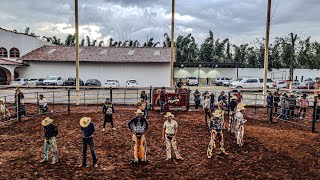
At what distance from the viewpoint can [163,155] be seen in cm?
972

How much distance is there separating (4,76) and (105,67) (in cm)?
1561

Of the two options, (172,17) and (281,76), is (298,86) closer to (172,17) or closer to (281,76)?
(281,76)

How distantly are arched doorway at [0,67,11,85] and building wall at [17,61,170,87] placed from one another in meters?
1.72

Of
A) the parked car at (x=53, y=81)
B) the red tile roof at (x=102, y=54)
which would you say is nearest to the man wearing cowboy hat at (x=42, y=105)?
the parked car at (x=53, y=81)

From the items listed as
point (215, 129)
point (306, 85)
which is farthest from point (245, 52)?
point (215, 129)

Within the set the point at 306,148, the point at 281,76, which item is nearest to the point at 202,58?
the point at 281,76

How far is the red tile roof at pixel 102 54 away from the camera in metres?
42.6

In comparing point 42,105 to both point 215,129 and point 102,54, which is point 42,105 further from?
point 102,54

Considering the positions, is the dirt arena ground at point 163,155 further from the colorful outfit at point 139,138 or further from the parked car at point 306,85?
the parked car at point 306,85

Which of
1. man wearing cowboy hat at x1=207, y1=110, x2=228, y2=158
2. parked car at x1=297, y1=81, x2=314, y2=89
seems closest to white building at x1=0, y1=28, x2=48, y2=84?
parked car at x1=297, y1=81, x2=314, y2=89

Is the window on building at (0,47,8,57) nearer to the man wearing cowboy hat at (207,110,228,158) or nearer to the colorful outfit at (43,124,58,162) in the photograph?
the colorful outfit at (43,124,58,162)

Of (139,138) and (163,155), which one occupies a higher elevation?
(139,138)

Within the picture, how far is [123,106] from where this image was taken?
21.7m

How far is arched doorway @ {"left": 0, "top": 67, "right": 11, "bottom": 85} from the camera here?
42031mm
